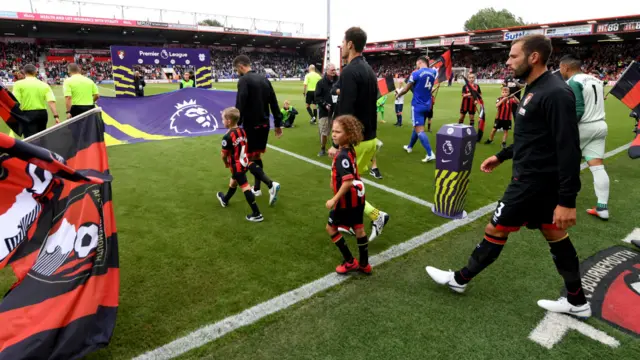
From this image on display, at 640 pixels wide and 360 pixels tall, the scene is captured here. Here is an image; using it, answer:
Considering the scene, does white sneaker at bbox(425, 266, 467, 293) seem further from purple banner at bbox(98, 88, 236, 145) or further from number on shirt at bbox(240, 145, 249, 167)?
purple banner at bbox(98, 88, 236, 145)

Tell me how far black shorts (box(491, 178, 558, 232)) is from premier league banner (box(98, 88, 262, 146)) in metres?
9.01

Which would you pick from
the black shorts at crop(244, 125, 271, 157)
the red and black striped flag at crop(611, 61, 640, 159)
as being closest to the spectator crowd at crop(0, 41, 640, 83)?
the black shorts at crop(244, 125, 271, 157)

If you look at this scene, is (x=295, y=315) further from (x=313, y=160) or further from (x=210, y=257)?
(x=313, y=160)

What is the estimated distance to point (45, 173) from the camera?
214 centimetres

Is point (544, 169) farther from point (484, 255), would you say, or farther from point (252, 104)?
point (252, 104)

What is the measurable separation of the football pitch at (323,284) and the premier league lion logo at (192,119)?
4.35 meters

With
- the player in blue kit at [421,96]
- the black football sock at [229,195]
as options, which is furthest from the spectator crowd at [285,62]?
the black football sock at [229,195]

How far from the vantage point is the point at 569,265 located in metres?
2.66

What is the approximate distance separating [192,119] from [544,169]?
9.62 m

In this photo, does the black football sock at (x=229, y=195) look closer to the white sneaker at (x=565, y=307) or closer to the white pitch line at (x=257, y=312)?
the white pitch line at (x=257, y=312)

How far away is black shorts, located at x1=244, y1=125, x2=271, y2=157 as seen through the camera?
5129 mm

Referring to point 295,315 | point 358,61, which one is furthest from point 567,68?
point 295,315

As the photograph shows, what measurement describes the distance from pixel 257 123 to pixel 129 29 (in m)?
54.2

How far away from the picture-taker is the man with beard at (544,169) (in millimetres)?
2199
